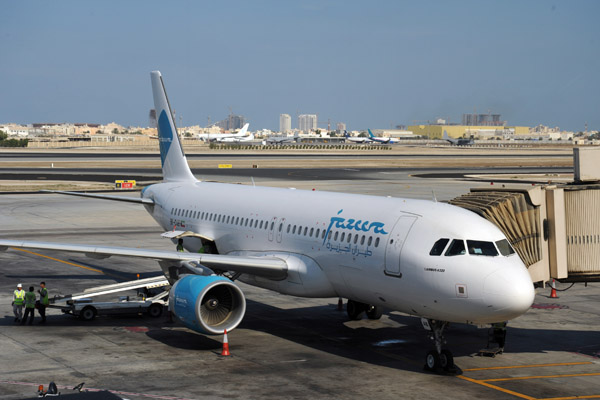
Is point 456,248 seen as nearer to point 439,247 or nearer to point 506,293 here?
point 439,247

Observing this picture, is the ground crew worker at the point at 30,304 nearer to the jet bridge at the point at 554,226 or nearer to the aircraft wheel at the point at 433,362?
the aircraft wheel at the point at 433,362

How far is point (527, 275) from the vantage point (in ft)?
69.4

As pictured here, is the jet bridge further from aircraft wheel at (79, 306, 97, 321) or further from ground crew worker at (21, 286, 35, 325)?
ground crew worker at (21, 286, 35, 325)

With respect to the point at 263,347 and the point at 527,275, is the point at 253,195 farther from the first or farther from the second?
the point at 527,275

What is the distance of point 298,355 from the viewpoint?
24016mm

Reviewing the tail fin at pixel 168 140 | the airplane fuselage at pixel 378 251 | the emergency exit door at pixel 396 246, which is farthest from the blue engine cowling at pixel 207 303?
the tail fin at pixel 168 140

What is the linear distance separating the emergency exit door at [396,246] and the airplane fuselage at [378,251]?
29 millimetres

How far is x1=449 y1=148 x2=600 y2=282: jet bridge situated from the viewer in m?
23.8

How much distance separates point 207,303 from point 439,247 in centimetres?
757

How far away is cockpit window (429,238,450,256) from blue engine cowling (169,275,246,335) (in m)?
6.40

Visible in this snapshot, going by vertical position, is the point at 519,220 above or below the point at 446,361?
above

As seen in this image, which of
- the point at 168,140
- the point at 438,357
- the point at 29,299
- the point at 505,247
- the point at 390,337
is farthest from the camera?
the point at 168,140

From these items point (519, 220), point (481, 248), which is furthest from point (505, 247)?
point (519, 220)

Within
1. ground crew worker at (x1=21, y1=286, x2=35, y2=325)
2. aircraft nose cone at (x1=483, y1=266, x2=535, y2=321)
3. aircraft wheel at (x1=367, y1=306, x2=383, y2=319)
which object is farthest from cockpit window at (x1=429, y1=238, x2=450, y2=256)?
ground crew worker at (x1=21, y1=286, x2=35, y2=325)
